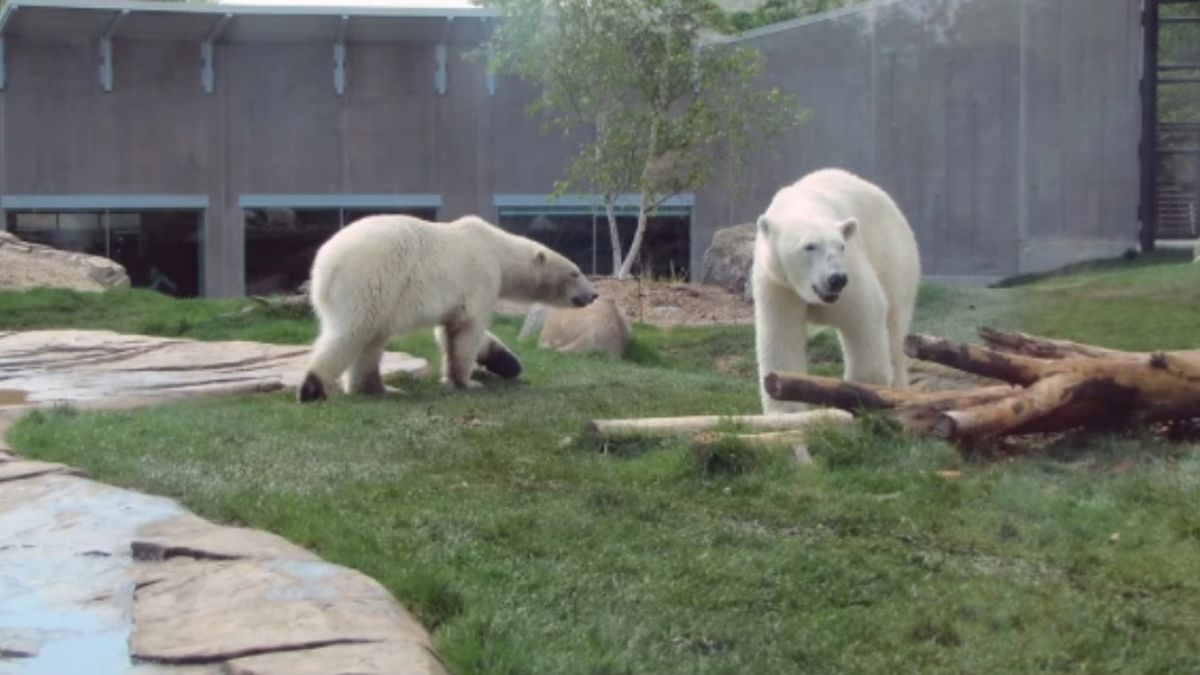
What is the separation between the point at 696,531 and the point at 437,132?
24.9 meters

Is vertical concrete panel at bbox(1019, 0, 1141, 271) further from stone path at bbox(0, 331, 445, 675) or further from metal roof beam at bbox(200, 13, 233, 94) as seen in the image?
stone path at bbox(0, 331, 445, 675)

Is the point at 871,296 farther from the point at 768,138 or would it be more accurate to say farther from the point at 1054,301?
the point at 768,138

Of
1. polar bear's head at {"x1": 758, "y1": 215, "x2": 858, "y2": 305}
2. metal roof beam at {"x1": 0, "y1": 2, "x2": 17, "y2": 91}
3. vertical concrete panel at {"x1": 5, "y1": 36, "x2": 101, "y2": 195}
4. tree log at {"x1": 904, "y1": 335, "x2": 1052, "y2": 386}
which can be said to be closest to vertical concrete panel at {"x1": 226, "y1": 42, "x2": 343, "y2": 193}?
vertical concrete panel at {"x1": 5, "y1": 36, "x2": 101, "y2": 195}

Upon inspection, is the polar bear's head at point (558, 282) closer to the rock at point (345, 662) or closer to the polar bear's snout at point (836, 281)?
the polar bear's snout at point (836, 281)

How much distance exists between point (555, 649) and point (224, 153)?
26.4m

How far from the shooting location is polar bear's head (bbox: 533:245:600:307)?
12617mm

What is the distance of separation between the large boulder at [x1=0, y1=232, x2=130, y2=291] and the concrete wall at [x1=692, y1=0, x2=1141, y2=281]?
10207 mm

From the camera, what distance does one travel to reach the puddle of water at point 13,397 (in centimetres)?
1059

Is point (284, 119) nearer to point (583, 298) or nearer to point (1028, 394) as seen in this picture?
point (583, 298)

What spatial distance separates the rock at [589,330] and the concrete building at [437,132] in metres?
13.8

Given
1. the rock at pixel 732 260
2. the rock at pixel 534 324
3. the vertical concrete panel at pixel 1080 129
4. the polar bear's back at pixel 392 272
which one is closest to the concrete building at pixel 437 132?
the vertical concrete panel at pixel 1080 129

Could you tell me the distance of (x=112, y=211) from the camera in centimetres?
2955

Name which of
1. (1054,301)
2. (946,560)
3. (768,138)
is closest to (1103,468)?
(946,560)

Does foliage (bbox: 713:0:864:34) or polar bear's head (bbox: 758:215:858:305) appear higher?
foliage (bbox: 713:0:864:34)
